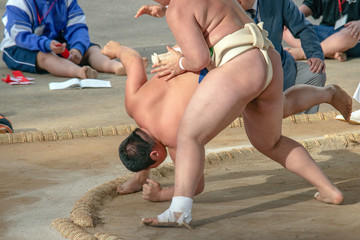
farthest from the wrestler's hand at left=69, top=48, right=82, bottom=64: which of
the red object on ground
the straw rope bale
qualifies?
the straw rope bale

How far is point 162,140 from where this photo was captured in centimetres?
218

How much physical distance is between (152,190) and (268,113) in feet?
1.66

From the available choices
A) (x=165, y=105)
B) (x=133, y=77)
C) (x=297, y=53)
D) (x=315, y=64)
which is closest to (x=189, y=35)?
(x=165, y=105)

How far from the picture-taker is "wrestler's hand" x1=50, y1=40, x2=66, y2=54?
4916mm

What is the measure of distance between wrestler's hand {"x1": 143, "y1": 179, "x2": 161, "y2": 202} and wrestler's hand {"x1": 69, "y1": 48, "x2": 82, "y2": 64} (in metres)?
Result: 3.16

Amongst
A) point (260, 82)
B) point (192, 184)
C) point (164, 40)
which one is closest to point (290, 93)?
point (260, 82)

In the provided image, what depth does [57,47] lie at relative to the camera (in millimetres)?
4910

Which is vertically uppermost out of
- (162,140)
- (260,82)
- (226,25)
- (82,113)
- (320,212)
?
(226,25)

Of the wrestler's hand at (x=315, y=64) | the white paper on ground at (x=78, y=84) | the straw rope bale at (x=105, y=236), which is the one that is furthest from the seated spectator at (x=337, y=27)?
the straw rope bale at (x=105, y=236)

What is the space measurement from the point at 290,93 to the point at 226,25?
599 millimetres

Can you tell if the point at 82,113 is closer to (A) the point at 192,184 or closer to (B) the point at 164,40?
(A) the point at 192,184

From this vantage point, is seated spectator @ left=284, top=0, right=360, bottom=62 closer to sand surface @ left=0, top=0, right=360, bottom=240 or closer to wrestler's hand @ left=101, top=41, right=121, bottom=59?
sand surface @ left=0, top=0, right=360, bottom=240

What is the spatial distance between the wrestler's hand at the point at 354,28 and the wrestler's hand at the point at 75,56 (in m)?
2.33

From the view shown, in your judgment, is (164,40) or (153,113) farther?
(164,40)
